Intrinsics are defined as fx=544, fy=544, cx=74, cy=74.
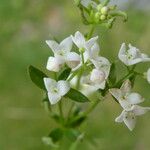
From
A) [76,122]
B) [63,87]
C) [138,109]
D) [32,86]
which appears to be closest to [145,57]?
[138,109]

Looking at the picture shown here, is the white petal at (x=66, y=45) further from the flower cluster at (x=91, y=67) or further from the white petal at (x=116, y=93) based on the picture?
the white petal at (x=116, y=93)

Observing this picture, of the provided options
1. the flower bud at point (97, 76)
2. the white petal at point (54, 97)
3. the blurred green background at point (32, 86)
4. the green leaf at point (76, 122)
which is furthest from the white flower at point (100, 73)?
the blurred green background at point (32, 86)

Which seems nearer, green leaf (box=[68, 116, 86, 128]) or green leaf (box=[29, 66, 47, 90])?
green leaf (box=[29, 66, 47, 90])

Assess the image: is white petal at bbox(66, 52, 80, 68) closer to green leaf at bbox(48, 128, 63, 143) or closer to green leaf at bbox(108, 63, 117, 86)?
green leaf at bbox(108, 63, 117, 86)

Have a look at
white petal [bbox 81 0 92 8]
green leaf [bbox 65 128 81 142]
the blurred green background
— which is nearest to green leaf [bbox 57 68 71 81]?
white petal [bbox 81 0 92 8]

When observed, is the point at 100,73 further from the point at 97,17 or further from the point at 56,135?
the point at 56,135

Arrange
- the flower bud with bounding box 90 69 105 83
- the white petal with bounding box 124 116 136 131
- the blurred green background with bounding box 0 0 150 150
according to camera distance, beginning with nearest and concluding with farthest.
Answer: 1. the flower bud with bounding box 90 69 105 83
2. the white petal with bounding box 124 116 136 131
3. the blurred green background with bounding box 0 0 150 150
